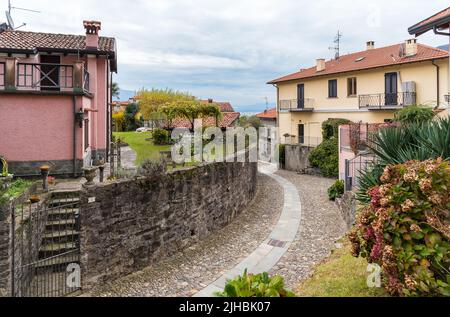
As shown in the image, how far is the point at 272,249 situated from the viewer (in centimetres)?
1098

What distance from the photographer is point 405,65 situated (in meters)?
23.8

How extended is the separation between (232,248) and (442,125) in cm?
694

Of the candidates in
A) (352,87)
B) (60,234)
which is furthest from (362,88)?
(60,234)

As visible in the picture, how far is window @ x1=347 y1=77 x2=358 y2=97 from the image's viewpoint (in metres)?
28.1

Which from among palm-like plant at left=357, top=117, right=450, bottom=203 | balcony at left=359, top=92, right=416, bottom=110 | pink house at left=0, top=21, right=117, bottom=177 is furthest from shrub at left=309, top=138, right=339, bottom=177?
pink house at left=0, top=21, right=117, bottom=177

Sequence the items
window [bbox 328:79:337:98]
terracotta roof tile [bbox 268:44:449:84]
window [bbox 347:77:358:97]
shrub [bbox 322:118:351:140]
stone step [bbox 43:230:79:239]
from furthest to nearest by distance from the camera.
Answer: window [bbox 328:79:337:98], window [bbox 347:77:358:97], shrub [bbox 322:118:351:140], terracotta roof tile [bbox 268:44:449:84], stone step [bbox 43:230:79:239]

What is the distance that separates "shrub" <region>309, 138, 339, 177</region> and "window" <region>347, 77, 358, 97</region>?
5.51 metres

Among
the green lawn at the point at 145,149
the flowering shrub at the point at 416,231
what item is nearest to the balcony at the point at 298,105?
the green lawn at the point at 145,149

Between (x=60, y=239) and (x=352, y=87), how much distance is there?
26.0 meters

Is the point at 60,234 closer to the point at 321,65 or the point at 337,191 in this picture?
the point at 337,191

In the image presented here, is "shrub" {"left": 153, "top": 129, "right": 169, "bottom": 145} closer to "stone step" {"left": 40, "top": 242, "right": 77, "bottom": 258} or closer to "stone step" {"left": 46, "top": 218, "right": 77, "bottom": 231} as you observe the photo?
"stone step" {"left": 46, "top": 218, "right": 77, "bottom": 231}

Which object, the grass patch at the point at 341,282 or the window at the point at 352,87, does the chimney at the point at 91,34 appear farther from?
the window at the point at 352,87
